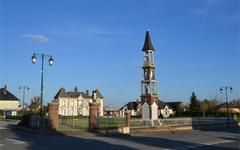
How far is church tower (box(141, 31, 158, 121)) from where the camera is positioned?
54781 millimetres

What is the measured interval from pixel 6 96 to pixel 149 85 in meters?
60.4

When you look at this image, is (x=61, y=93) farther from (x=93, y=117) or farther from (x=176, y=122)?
(x=93, y=117)

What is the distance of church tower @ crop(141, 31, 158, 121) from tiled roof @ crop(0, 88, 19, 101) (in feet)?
192

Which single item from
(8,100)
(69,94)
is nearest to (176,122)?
(8,100)

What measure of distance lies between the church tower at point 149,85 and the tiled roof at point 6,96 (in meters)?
58.4

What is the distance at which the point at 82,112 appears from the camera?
127 metres

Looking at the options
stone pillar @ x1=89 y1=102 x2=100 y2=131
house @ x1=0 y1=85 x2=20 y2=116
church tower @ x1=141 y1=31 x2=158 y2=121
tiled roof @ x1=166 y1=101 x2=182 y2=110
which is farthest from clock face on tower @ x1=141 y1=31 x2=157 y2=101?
tiled roof @ x1=166 y1=101 x2=182 y2=110

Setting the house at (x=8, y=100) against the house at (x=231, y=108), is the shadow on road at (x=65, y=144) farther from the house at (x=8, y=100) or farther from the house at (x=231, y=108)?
the house at (x=8, y=100)

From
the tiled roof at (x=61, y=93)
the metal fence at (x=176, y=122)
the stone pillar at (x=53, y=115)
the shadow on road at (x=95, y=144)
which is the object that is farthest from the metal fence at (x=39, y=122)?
the tiled roof at (x=61, y=93)

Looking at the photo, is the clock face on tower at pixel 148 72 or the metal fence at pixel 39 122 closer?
the metal fence at pixel 39 122

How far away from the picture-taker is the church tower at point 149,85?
54.8 metres

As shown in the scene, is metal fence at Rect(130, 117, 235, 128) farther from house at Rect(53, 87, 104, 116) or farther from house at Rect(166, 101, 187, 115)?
house at Rect(53, 87, 104, 116)

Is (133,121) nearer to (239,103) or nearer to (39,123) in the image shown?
(39,123)

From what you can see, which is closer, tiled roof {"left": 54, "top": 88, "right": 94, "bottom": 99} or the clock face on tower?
the clock face on tower
